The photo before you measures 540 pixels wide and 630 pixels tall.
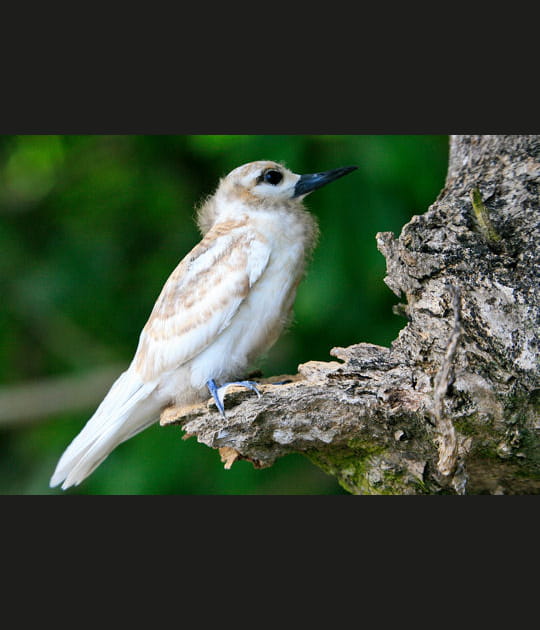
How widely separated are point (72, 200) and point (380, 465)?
12.2 ft

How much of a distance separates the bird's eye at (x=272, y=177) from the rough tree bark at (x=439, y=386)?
3.08ft

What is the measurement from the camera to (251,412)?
3.13m

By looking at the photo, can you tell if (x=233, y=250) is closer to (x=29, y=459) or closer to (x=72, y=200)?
(x=72, y=200)

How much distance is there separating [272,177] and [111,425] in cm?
159

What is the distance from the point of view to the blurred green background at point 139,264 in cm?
484

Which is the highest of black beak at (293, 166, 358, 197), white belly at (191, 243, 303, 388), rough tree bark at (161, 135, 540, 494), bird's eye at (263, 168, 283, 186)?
bird's eye at (263, 168, 283, 186)

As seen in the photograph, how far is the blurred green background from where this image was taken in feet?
15.9

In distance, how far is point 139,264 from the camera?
5.86m

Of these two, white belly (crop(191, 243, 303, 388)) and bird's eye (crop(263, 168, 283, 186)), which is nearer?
white belly (crop(191, 243, 303, 388))

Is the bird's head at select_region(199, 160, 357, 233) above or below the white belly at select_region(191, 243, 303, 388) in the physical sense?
above

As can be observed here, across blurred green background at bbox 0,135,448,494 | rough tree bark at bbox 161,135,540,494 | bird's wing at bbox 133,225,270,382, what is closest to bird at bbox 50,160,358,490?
bird's wing at bbox 133,225,270,382

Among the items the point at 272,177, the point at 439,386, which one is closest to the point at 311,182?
the point at 272,177

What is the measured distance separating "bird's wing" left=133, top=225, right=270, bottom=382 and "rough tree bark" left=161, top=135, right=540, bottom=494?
438 millimetres

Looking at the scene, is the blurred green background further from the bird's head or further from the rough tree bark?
the rough tree bark
